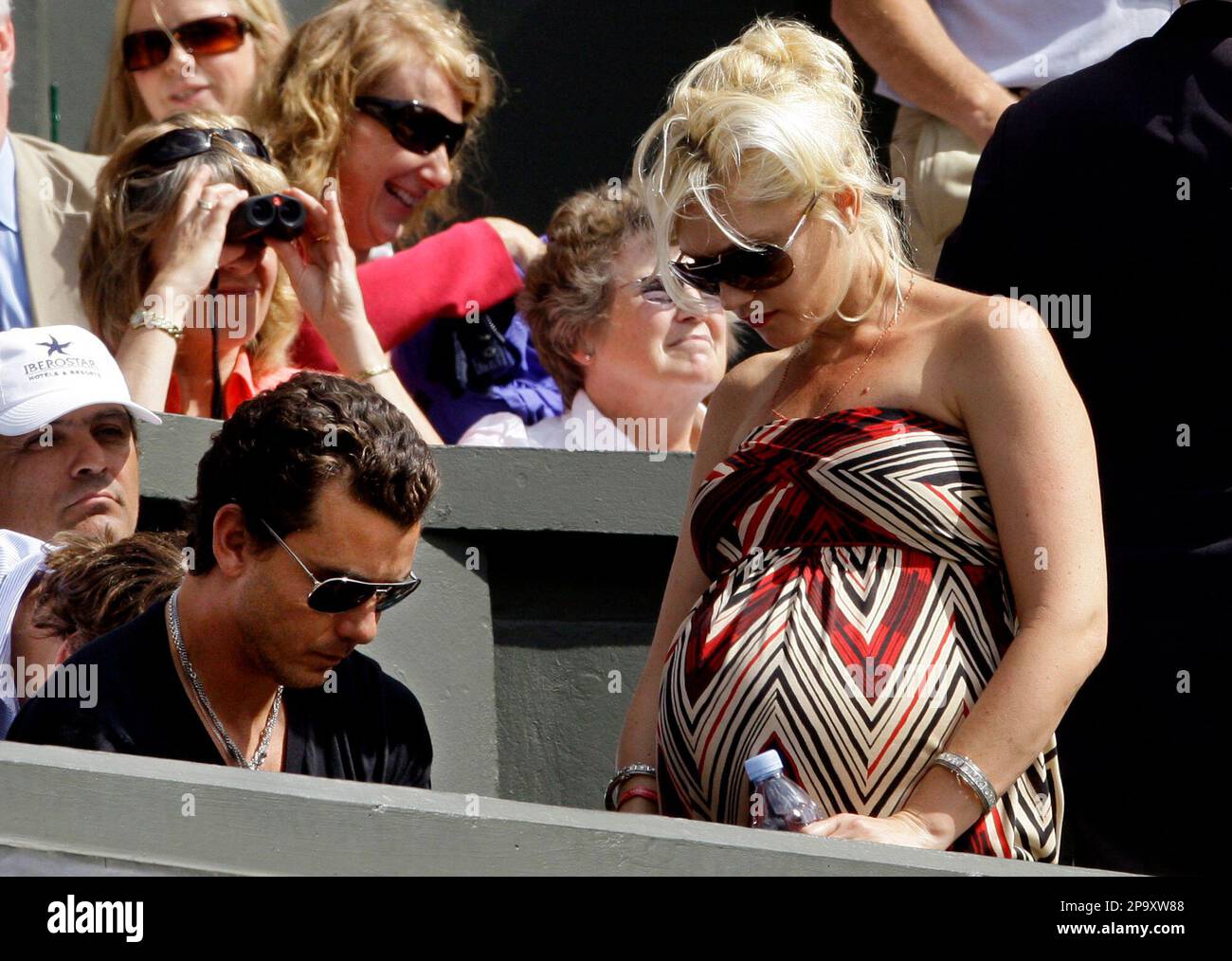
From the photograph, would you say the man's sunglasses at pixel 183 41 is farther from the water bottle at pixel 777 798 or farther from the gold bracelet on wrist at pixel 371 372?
the water bottle at pixel 777 798

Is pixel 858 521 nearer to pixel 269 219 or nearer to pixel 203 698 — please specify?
pixel 203 698

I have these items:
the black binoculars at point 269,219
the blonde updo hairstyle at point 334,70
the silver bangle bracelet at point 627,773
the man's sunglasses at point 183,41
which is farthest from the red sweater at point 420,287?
the silver bangle bracelet at point 627,773

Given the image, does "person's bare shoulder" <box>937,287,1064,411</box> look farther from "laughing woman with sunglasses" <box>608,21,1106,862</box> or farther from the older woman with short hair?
the older woman with short hair

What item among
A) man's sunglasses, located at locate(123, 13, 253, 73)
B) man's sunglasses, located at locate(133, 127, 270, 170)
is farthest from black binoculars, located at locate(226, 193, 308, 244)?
man's sunglasses, located at locate(123, 13, 253, 73)

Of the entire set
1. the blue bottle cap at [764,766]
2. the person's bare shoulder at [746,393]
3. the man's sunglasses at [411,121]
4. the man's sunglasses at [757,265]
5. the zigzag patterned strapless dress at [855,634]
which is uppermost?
the man's sunglasses at [411,121]

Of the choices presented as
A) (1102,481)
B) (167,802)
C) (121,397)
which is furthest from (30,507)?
(1102,481)

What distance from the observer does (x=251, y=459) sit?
2914 millimetres

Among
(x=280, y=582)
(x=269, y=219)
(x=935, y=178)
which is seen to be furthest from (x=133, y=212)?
(x=935, y=178)

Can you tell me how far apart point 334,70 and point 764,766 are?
2.63 m

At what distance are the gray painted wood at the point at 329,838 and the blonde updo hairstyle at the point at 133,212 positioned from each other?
1.99 metres

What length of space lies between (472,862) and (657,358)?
2422mm

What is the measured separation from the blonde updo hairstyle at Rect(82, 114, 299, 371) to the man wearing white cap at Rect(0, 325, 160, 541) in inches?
21.0

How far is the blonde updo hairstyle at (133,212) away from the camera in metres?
4.16
